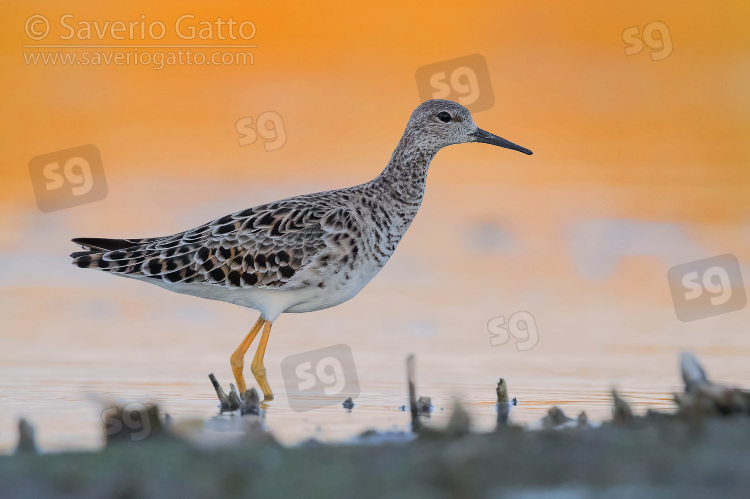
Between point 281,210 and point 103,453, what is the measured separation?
533 cm

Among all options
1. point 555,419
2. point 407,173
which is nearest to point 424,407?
point 555,419

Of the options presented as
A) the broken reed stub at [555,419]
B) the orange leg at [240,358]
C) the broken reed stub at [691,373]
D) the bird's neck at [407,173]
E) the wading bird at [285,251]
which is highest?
the bird's neck at [407,173]

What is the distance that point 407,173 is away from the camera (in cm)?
1076

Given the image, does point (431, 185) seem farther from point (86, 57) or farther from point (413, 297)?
point (86, 57)

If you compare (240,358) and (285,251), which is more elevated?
(285,251)

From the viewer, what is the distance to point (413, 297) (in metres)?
13.8

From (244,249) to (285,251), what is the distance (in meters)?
0.42

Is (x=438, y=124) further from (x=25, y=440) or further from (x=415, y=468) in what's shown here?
(x=415, y=468)

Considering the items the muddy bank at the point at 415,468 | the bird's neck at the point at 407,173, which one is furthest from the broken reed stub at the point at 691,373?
the bird's neck at the point at 407,173

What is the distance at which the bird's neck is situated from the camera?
10.6 m

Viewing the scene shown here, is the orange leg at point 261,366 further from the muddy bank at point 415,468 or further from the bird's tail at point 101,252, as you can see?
the muddy bank at point 415,468

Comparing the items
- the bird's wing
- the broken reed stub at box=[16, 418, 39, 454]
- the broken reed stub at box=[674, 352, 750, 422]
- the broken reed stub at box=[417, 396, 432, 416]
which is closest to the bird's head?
the bird's wing

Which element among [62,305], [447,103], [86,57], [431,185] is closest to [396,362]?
[447,103]

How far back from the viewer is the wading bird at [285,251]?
32.4ft
